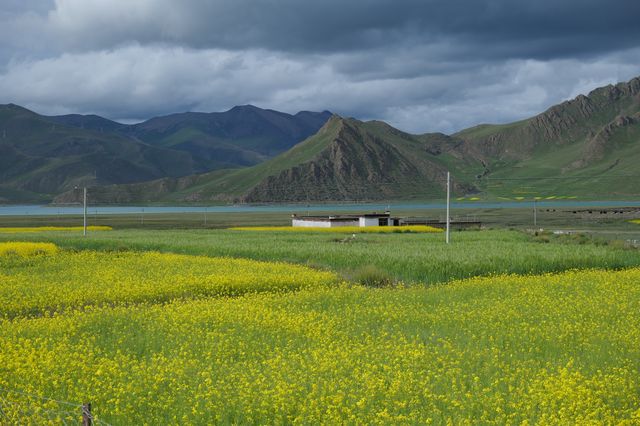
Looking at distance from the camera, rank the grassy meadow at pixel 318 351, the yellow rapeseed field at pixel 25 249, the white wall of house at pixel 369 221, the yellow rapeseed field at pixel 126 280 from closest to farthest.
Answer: the grassy meadow at pixel 318 351 < the yellow rapeseed field at pixel 126 280 < the yellow rapeseed field at pixel 25 249 < the white wall of house at pixel 369 221

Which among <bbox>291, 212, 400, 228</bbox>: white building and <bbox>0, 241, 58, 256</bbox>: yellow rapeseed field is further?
<bbox>291, 212, 400, 228</bbox>: white building

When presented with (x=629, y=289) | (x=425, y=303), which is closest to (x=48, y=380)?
(x=425, y=303)

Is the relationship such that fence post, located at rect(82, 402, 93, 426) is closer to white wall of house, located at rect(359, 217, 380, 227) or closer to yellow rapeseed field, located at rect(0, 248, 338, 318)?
yellow rapeseed field, located at rect(0, 248, 338, 318)

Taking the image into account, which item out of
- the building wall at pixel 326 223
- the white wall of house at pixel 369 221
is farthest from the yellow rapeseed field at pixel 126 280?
the white wall of house at pixel 369 221

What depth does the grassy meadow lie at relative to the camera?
35.8 ft

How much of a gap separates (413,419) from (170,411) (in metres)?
4.28

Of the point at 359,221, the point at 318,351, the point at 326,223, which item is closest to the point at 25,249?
the point at 318,351

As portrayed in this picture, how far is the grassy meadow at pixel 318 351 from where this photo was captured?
1091cm

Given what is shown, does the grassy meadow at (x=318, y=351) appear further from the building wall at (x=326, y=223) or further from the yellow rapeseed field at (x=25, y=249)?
the building wall at (x=326, y=223)

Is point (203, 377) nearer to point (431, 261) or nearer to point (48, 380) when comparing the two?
point (48, 380)

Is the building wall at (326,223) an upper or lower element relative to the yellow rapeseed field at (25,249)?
lower

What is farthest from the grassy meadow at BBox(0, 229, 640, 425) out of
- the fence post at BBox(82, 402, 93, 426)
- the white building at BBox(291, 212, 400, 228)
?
the white building at BBox(291, 212, 400, 228)

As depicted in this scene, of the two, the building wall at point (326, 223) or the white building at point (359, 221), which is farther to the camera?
the building wall at point (326, 223)

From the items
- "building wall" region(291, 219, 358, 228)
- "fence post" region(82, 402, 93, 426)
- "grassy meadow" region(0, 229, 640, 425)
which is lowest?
"building wall" region(291, 219, 358, 228)
